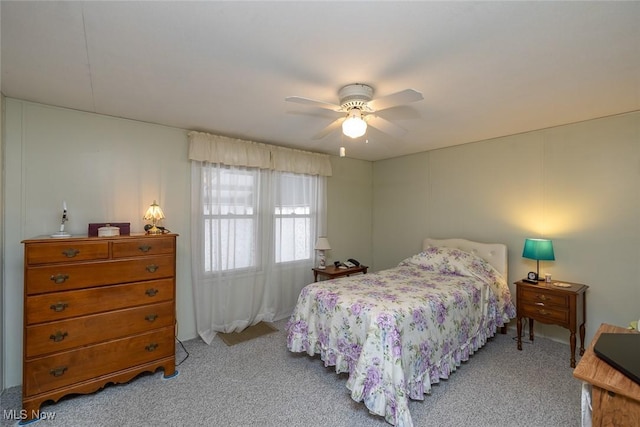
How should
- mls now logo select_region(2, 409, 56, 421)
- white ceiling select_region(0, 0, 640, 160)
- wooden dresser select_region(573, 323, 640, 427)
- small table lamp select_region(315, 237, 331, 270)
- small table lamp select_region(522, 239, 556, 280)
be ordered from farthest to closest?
small table lamp select_region(315, 237, 331, 270), small table lamp select_region(522, 239, 556, 280), mls now logo select_region(2, 409, 56, 421), white ceiling select_region(0, 0, 640, 160), wooden dresser select_region(573, 323, 640, 427)

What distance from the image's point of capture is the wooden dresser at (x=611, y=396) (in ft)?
3.42

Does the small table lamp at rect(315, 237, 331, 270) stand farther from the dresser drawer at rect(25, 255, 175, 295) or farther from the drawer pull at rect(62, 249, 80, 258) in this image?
the drawer pull at rect(62, 249, 80, 258)

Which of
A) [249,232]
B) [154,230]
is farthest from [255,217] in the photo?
[154,230]

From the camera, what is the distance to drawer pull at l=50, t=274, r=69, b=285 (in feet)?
6.79

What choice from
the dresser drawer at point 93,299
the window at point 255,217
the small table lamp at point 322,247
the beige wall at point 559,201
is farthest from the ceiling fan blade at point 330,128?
the beige wall at point 559,201

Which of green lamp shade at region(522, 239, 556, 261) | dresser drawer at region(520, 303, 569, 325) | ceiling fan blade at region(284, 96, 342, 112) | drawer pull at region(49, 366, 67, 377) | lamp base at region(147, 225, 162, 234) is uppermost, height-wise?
ceiling fan blade at region(284, 96, 342, 112)

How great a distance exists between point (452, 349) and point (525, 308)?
1.07 metres

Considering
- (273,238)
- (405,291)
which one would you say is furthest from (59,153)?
(405,291)

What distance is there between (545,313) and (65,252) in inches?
164

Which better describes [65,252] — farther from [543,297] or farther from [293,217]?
[543,297]

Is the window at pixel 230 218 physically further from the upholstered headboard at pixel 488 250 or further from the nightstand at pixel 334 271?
the upholstered headboard at pixel 488 250

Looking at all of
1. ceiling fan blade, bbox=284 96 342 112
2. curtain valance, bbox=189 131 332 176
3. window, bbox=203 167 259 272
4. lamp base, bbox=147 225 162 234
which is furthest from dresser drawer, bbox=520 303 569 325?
lamp base, bbox=147 225 162 234

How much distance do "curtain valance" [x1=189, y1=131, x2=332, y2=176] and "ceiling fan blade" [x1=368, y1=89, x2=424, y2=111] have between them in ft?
6.17

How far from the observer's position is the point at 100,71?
193 centimetres
